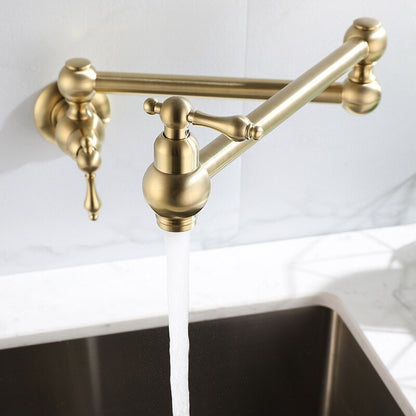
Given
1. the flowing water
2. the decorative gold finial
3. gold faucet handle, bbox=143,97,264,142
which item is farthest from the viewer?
the decorative gold finial

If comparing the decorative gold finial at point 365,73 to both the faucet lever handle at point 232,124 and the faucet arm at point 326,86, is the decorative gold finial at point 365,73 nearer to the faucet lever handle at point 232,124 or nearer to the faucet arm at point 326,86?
the faucet arm at point 326,86

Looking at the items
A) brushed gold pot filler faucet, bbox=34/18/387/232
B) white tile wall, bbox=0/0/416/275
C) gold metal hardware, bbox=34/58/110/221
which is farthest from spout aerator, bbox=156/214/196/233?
white tile wall, bbox=0/0/416/275

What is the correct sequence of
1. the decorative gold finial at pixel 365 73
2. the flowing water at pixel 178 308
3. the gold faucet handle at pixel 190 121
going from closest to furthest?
the gold faucet handle at pixel 190 121 → the flowing water at pixel 178 308 → the decorative gold finial at pixel 365 73

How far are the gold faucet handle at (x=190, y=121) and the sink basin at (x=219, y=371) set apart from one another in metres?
0.40

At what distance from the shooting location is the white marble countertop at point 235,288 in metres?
0.81

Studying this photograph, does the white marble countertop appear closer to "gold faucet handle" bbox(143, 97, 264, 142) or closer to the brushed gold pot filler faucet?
the brushed gold pot filler faucet

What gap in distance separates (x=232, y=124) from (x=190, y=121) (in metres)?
0.03

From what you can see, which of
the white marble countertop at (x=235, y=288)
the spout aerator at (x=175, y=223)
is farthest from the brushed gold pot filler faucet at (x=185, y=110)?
the white marble countertop at (x=235, y=288)

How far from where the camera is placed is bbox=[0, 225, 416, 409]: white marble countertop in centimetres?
81

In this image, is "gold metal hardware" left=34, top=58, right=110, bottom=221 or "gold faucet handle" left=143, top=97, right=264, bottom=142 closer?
"gold faucet handle" left=143, top=97, right=264, bottom=142

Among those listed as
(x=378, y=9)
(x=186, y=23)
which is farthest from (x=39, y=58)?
(x=378, y=9)

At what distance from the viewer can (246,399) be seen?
0.90m

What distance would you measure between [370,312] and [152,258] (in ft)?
0.96

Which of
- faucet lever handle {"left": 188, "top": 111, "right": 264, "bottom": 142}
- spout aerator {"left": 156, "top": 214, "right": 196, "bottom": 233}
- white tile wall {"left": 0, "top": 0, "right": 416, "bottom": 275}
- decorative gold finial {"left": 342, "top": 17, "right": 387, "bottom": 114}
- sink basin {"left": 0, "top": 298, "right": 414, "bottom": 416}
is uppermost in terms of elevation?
white tile wall {"left": 0, "top": 0, "right": 416, "bottom": 275}
